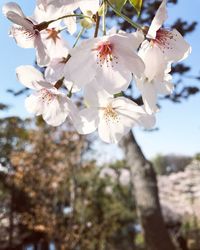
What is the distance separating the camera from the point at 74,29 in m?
0.61

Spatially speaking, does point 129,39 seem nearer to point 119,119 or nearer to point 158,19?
point 158,19

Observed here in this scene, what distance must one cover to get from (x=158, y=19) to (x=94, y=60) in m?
0.11

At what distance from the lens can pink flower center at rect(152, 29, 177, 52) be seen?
20.8 inches

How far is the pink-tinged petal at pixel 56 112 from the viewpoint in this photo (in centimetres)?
60

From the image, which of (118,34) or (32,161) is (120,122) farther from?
(32,161)

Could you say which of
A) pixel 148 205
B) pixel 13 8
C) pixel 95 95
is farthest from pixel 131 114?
pixel 148 205

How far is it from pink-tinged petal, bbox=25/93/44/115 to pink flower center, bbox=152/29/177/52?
240mm

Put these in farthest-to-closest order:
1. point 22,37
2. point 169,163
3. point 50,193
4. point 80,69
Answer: point 169,163
point 50,193
point 22,37
point 80,69

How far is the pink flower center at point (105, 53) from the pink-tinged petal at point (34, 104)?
16 cm

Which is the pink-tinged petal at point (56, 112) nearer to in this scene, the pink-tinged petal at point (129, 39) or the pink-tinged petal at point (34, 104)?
the pink-tinged petal at point (34, 104)

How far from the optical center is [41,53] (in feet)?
1.85

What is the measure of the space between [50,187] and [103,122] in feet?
28.3

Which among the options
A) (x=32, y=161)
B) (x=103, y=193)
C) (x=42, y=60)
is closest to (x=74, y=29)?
(x=42, y=60)

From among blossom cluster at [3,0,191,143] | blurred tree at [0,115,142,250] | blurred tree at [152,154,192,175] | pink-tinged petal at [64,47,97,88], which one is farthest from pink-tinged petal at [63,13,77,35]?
blurred tree at [152,154,192,175]
